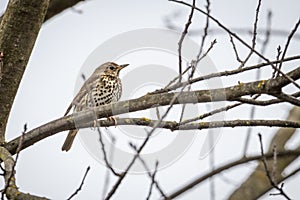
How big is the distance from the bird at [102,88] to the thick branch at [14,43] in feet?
5.32

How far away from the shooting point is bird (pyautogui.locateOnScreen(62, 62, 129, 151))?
545 centimetres

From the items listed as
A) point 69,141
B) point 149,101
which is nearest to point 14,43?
point 149,101

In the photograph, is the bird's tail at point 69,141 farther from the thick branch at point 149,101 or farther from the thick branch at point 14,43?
the thick branch at point 149,101

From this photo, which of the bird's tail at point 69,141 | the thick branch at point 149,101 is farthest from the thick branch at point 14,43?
the bird's tail at point 69,141

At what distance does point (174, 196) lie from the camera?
15.1ft

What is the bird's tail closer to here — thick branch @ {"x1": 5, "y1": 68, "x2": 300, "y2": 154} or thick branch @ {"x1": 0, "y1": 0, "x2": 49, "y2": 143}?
thick branch @ {"x1": 0, "y1": 0, "x2": 49, "y2": 143}

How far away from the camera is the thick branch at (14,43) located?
11.7 ft

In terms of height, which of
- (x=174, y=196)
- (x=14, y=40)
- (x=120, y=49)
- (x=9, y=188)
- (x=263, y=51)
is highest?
(x=120, y=49)

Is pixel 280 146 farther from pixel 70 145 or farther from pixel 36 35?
pixel 36 35

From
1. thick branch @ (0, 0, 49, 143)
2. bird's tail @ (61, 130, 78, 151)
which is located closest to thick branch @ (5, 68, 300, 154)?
thick branch @ (0, 0, 49, 143)

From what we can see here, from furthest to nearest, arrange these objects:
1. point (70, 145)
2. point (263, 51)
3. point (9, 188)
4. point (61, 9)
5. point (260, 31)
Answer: point (70, 145)
point (61, 9)
point (260, 31)
point (263, 51)
point (9, 188)

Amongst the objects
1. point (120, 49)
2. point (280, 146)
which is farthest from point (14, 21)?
point (280, 146)

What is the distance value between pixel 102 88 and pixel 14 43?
2.06 meters

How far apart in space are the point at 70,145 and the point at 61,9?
159 cm
